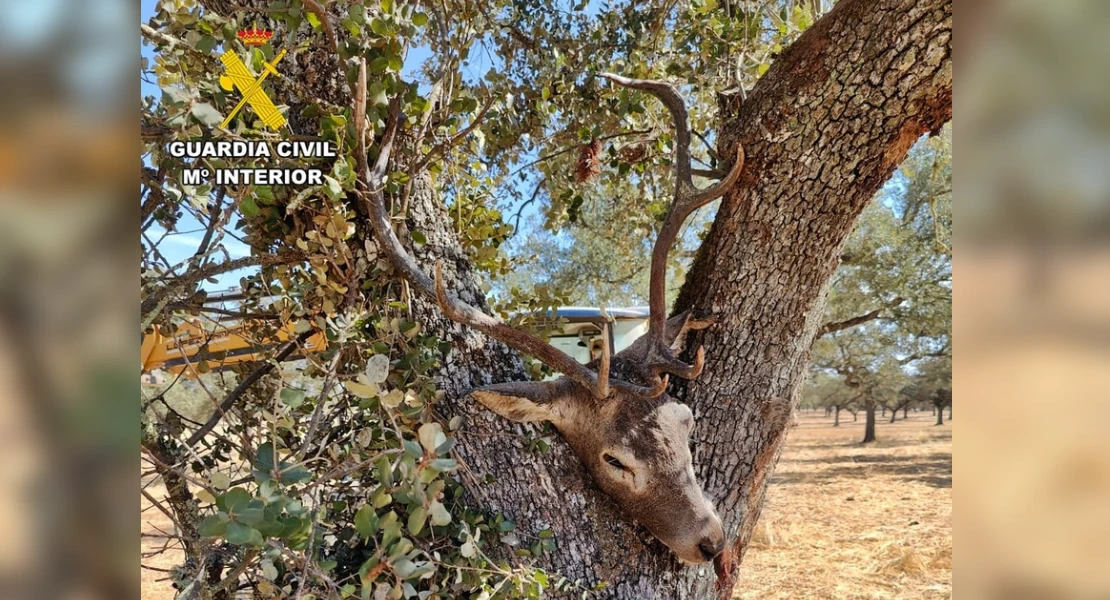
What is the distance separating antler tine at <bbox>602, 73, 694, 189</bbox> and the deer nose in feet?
3.36

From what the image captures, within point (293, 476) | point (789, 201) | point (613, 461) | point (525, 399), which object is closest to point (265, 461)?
point (293, 476)

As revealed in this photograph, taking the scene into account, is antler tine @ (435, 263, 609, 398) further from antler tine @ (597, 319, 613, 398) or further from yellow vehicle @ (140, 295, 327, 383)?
yellow vehicle @ (140, 295, 327, 383)

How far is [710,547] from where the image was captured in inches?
70.5

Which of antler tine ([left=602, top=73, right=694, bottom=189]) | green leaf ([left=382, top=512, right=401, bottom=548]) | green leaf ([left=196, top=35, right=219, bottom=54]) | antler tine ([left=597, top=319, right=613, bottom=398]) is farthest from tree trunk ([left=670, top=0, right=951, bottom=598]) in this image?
green leaf ([left=196, top=35, right=219, bottom=54])

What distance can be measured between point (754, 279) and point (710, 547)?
79 cm

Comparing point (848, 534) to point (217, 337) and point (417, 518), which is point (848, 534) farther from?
point (417, 518)

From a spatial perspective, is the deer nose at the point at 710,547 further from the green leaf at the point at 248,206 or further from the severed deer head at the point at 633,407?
the green leaf at the point at 248,206

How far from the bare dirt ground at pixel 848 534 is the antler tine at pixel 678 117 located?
2.99 meters

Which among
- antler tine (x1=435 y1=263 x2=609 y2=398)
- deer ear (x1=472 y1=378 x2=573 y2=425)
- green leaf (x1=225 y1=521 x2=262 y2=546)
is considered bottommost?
green leaf (x1=225 y1=521 x2=262 y2=546)

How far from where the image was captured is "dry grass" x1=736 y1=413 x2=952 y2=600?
6285 mm

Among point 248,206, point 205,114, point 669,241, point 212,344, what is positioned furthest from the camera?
point 212,344

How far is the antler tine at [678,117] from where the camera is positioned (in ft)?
6.44
